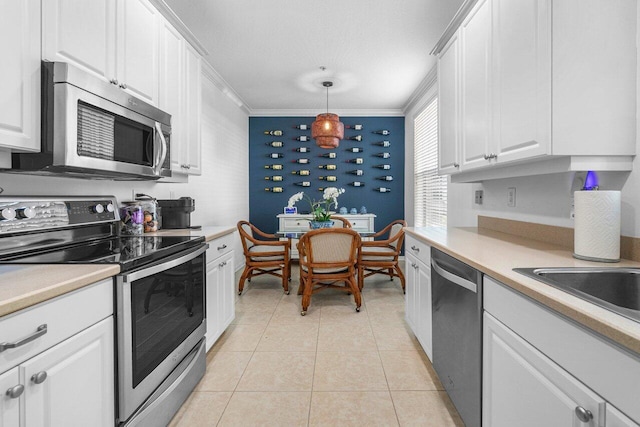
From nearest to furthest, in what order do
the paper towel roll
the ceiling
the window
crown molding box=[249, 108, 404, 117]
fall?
the paper towel roll
the ceiling
the window
crown molding box=[249, 108, 404, 117]

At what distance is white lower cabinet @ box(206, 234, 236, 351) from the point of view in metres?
2.27

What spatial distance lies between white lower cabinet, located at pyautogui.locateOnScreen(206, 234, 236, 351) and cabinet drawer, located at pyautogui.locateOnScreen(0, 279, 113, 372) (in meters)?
1.08

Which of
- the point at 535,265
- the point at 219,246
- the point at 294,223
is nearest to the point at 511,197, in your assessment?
the point at 535,265

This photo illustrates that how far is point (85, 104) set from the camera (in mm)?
1496

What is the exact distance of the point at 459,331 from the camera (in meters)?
1.54

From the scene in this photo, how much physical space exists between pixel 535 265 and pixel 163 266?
5.23 feet

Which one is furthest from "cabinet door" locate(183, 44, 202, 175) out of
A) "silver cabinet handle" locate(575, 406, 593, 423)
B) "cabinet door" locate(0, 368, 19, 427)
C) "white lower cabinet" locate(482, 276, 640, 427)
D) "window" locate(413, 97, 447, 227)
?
"window" locate(413, 97, 447, 227)

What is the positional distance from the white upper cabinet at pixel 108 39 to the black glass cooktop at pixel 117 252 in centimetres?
85

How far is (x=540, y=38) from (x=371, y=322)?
95.4 inches

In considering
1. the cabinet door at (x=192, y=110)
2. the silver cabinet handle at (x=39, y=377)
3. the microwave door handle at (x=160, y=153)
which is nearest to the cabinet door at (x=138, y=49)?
the microwave door handle at (x=160, y=153)

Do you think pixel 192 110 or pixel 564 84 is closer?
pixel 564 84

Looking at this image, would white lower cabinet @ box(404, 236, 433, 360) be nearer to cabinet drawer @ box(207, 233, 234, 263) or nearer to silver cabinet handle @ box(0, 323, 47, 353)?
cabinet drawer @ box(207, 233, 234, 263)

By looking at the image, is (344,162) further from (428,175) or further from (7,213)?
(7,213)

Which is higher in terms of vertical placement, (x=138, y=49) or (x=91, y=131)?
(x=138, y=49)
